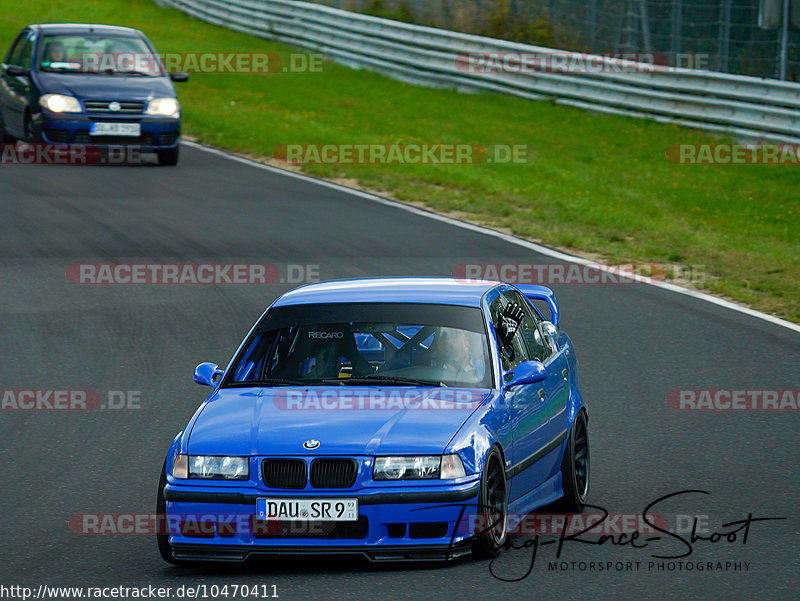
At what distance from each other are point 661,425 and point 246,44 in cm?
2804

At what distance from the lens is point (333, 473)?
6480 mm

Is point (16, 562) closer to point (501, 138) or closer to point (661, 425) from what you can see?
point (661, 425)

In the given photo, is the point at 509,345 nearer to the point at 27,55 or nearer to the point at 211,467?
the point at 211,467

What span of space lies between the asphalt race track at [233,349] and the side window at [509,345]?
967 mm

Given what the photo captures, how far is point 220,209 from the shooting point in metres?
18.6

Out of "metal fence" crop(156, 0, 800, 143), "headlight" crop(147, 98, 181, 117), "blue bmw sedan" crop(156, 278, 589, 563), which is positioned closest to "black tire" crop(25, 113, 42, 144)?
"headlight" crop(147, 98, 181, 117)

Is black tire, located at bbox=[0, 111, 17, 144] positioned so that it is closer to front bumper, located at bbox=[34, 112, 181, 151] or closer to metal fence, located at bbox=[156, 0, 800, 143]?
front bumper, located at bbox=[34, 112, 181, 151]

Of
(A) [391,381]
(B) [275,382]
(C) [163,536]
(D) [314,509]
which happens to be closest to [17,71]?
(B) [275,382]

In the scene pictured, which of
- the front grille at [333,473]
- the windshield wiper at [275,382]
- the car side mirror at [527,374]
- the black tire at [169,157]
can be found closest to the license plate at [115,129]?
the black tire at [169,157]

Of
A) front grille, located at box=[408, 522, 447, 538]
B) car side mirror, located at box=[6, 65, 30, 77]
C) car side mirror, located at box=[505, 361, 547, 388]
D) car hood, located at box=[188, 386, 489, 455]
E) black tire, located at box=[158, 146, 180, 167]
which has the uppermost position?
car side mirror, located at box=[6, 65, 30, 77]

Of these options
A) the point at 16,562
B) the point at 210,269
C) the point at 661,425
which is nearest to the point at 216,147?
the point at 210,269

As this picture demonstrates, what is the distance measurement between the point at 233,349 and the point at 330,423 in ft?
17.8

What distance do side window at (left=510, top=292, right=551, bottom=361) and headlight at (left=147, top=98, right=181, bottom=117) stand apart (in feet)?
44.6

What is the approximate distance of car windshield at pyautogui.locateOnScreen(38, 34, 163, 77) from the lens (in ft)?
72.2
